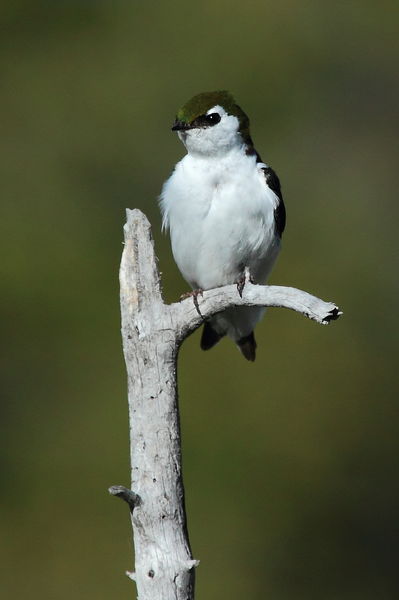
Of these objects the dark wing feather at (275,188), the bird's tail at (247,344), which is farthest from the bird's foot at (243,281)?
the bird's tail at (247,344)

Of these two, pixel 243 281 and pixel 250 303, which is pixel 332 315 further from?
pixel 243 281

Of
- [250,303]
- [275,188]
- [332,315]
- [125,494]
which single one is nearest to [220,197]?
[275,188]

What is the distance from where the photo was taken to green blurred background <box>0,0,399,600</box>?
8.88 meters

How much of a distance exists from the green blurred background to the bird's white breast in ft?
9.92

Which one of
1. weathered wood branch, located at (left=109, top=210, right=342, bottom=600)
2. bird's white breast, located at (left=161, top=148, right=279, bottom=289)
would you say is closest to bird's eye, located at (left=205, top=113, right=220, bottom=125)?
bird's white breast, located at (left=161, top=148, right=279, bottom=289)

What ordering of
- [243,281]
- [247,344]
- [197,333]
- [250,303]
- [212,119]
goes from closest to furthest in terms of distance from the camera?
[250,303] < [243,281] < [212,119] < [247,344] < [197,333]

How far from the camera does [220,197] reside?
5.51 metres

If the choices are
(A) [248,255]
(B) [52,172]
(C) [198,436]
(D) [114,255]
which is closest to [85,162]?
(B) [52,172]

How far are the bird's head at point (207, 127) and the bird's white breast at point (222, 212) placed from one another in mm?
50

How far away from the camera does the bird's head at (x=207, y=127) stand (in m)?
5.57

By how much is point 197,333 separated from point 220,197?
10.3 feet

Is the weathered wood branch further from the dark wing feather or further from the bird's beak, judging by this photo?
the dark wing feather

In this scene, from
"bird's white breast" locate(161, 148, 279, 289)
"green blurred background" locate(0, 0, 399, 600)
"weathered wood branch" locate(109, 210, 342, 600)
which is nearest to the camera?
"weathered wood branch" locate(109, 210, 342, 600)

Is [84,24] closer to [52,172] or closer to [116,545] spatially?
[52,172]
